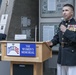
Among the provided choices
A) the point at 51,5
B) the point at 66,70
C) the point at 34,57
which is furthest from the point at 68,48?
the point at 51,5

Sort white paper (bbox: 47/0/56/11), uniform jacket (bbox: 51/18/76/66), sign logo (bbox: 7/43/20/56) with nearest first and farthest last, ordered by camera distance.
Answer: uniform jacket (bbox: 51/18/76/66), sign logo (bbox: 7/43/20/56), white paper (bbox: 47/0/56/11)

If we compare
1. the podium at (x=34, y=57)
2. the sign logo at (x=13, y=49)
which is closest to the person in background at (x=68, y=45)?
the podium at (x=34, y=57)

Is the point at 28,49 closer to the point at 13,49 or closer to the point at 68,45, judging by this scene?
the point at 13,49

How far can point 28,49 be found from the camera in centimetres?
400

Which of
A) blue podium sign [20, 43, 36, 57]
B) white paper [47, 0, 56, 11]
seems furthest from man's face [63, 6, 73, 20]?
white paper [47, 0, 56, 11]

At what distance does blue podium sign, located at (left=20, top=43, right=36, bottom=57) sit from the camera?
397 centimetres

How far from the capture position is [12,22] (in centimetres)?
548

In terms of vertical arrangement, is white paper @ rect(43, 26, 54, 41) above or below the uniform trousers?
above

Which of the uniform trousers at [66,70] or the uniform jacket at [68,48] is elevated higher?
the uniform jacket at [68,48]

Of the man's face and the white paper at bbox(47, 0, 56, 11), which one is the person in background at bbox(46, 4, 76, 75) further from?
the white paper at bbox(47, 0, 56, 11)

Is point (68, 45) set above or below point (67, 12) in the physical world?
below

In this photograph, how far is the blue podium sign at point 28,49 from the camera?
3970 millimetres

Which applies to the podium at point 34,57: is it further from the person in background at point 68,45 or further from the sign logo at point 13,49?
the person in background at point 68,45

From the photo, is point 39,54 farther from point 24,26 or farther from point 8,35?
point 24,26
